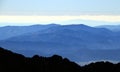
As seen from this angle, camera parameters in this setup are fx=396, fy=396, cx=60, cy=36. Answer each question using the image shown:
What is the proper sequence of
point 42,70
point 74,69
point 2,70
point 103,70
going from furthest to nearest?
point 103,70
point 74,69
point 42,70
point 2,70

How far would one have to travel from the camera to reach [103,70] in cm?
7144

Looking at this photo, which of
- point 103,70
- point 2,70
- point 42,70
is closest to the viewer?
point 2,70

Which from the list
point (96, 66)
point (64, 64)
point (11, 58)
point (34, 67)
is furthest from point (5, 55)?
point (96, 66)

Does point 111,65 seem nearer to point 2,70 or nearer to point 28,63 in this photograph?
point 28,63

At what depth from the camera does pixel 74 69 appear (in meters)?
65.8

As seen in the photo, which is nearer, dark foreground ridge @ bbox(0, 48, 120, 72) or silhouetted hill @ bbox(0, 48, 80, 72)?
silhouetted hill @ bbox(0, 48, 80, 72)

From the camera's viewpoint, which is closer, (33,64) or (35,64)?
(33,64)

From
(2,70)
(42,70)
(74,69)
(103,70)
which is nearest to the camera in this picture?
(2,70)

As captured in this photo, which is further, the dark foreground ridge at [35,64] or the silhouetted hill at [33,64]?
the dark foreground ridge at [35,64]

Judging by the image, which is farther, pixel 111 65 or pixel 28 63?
pixel 111 65

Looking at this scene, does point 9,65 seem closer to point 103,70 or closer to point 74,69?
point 74,69

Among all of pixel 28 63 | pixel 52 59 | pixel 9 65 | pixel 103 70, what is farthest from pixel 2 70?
pixel 103 70

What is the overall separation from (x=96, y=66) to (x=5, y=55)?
18595 mm

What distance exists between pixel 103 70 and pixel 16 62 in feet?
57.8
